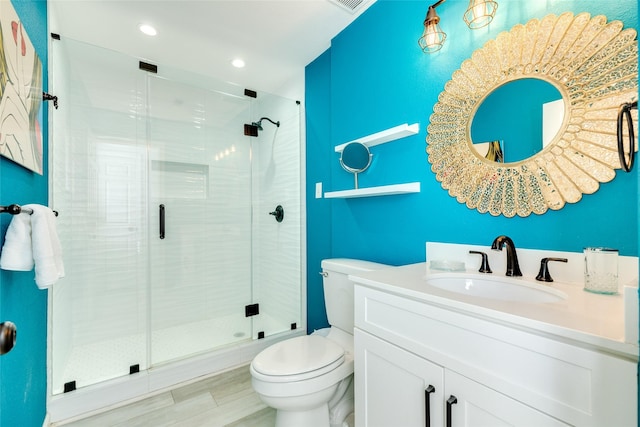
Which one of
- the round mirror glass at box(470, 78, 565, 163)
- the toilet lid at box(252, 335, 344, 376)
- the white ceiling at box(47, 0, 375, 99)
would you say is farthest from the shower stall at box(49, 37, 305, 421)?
the round mirror glass at box(470, 78, 565, 163)

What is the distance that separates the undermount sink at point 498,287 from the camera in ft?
3.14

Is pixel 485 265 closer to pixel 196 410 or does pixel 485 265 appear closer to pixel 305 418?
pixel 305 418

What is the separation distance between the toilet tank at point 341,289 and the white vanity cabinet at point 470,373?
1.40 feet

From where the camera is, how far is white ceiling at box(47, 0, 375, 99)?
70.3 inches

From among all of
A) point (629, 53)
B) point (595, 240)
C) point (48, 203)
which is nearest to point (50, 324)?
point (48, 203)

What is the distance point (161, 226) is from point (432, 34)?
7.55ft

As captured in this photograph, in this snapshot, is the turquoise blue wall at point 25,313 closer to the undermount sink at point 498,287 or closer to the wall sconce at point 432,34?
the undermount sink at point 498,287

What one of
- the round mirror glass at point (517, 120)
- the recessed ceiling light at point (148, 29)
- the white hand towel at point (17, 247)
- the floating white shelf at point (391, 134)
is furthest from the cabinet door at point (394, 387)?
the recessed ceiling light at point (148, 29)

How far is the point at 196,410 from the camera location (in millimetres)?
1628

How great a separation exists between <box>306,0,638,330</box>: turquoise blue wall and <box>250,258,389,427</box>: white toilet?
375 mm

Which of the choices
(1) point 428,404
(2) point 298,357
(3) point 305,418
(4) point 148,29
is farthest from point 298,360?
(4) point 148,29

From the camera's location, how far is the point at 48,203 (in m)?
1.57

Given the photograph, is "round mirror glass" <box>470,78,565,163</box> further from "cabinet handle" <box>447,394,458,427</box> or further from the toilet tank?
"cabinet handle" <box>447,394,458,427</box>

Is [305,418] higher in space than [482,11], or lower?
lower
